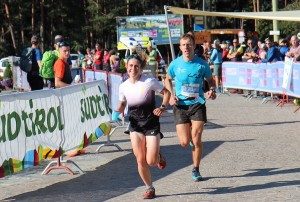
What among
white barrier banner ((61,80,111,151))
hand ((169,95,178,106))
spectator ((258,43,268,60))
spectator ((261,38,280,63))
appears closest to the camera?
hand ((169,95,178,106))

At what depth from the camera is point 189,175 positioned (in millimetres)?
10445

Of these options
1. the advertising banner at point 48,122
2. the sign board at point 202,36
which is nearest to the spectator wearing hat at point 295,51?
the advertising banner at point 48,122

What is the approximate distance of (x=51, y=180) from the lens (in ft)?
34.8

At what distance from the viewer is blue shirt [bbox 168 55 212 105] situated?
10.4 meters

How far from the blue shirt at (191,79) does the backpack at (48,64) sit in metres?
6.45

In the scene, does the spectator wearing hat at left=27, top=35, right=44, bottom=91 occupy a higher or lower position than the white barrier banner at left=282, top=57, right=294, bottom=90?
higher

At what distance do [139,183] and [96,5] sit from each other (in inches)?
2803

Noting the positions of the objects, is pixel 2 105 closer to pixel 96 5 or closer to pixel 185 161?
pixel 185 161

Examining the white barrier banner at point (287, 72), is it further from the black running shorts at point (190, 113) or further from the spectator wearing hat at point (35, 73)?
the black running shorts at point (190, 113)

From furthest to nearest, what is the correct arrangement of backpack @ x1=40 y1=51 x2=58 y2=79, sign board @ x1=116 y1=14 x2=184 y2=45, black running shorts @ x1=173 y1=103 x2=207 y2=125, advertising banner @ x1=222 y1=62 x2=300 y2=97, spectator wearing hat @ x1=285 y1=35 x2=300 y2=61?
sign board @ x1=116 y1=14 x2=184 y2=45, spectator wearing hat @ x1=285 y1=35 x2=300 y2=61, advertising banner @ x1=222 y1=62 x2=300 y2=97, backpack @ x1=40 y1=51 x2=58 y2=79, black running shorts @ x1=173 y1=103 x2=207 y2=125

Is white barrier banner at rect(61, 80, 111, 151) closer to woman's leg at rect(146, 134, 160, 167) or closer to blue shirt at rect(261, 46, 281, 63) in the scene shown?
woman's leg at rect(146, 134, 160, 167)

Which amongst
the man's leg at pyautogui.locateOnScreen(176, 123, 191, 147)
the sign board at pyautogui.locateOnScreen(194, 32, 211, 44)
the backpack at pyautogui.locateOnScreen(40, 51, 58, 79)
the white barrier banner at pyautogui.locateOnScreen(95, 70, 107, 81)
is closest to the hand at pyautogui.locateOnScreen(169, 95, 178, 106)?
the man's leg at pyautogui.locateOnScreen(176, 123, 191, 147)

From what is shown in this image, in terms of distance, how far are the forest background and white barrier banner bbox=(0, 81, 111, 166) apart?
57164 millimetres

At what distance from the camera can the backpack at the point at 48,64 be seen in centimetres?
1641
